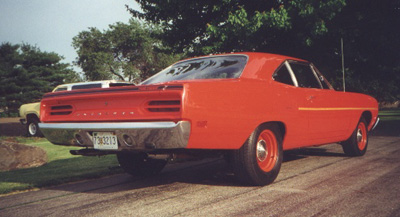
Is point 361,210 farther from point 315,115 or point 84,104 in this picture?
point 84,104

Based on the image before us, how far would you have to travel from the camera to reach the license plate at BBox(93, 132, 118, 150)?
3.64 meters

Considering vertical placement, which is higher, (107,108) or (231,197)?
(107,108)

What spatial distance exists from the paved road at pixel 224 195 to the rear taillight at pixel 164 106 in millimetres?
872

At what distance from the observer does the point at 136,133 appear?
3.47 meters

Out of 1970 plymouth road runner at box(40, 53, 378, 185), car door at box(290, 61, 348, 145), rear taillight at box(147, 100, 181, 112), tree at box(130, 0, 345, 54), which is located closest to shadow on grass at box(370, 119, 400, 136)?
tree at box(130, 0, 345, 54)

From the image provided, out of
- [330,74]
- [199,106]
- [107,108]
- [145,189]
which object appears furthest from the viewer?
[330,74]

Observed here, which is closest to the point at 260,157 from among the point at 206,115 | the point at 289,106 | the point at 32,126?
the point at 289,106

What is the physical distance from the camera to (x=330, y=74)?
607 inches

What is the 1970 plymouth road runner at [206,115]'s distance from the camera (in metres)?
3.40

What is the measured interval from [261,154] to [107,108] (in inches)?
71.3

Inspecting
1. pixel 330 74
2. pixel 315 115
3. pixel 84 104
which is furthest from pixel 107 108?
pixel 330 74

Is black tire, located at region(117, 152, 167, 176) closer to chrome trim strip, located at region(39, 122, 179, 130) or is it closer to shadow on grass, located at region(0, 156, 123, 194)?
shadow on grass, located at region(0, 156, 123, 194)

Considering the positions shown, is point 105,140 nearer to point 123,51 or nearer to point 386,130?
point 386,130

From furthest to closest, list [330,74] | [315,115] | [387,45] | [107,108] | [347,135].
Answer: [330,74] → [387,45] → [347,135] → [315,115] → [107,108]
